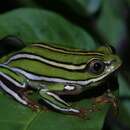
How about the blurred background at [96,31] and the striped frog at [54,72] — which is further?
the blurred background at [96,31]

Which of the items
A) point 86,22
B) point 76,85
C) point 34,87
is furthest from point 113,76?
point 86,22

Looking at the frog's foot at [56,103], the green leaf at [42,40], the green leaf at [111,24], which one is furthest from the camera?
the green leaf at [111,24]

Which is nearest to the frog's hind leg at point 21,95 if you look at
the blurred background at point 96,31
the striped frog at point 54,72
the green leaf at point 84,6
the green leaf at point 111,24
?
the striped frog at point 54,72

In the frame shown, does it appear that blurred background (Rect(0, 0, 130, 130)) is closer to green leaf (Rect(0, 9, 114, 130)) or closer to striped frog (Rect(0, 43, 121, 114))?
green leaf (Rect(0, 9, 114, 130))

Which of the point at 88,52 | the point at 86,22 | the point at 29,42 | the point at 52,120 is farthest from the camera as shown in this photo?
the point at 86,22

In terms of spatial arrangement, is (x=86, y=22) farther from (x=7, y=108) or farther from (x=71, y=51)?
(x=7, y=108)

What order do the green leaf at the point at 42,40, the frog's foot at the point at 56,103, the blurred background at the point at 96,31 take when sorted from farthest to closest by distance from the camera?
the blurred background at the point at 96,31, the frog's foot at the point at 56,103, the green leaf at the point at 42,40

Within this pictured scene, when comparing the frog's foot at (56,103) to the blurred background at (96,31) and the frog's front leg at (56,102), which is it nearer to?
the frog's front leg at (56,102)

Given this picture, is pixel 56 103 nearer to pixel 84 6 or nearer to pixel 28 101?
pixel 28 101

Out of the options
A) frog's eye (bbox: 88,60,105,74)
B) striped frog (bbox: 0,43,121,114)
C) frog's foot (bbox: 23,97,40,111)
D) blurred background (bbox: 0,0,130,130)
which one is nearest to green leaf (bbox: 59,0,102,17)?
blurred background (bbox: 0,0,130,130)
